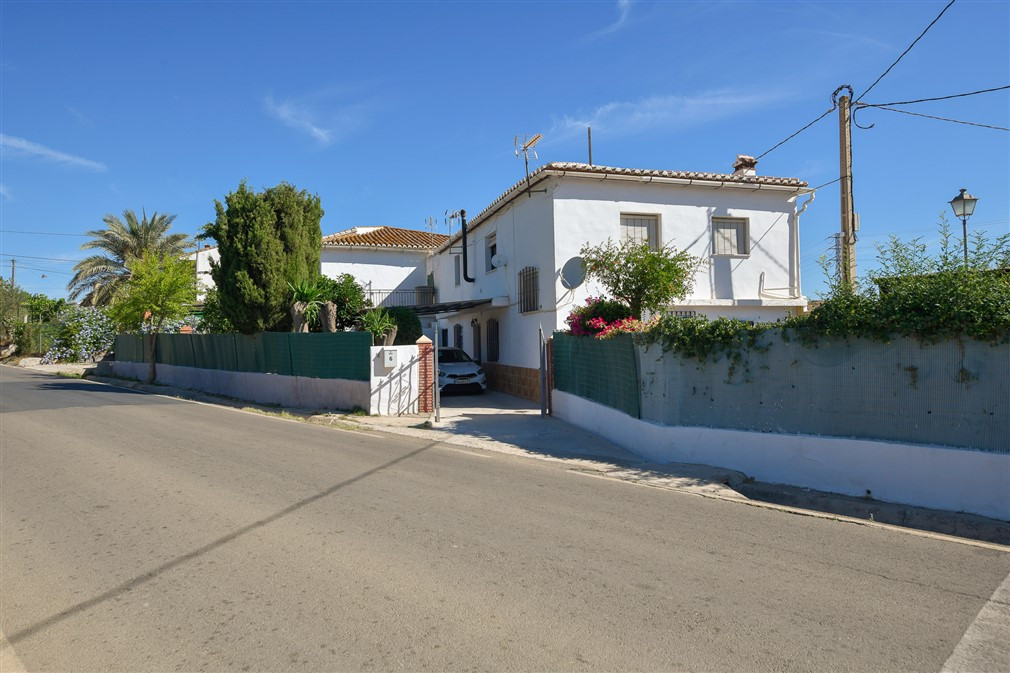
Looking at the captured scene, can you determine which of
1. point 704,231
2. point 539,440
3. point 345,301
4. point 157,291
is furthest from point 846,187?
point 157,291

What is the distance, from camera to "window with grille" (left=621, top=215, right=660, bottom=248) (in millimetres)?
16203

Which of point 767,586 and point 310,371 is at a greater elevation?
point 310,371

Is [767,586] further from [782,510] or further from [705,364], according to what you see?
[705,364]

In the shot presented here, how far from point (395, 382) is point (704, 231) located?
29.1 ft

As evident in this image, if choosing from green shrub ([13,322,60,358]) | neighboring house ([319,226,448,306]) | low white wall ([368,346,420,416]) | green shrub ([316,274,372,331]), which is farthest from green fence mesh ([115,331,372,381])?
green shrub ([13,322,60,358])

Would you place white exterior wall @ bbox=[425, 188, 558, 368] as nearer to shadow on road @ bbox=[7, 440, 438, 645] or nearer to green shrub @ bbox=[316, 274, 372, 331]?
green shrub @ bbox=[316, 274, 372, 331]

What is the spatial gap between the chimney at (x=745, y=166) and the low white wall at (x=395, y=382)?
404 inches

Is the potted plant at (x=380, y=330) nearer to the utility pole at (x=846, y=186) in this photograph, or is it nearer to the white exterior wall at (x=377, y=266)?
the utility pole at (x=846, y=186)

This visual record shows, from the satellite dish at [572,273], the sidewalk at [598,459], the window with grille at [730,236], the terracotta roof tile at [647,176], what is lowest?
the sidewalk at [598,459]

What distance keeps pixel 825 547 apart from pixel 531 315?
37.7ft

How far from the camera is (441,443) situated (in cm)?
1110

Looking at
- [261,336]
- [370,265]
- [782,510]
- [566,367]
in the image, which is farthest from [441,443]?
[370,265]

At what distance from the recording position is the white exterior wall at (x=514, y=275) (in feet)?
51.3

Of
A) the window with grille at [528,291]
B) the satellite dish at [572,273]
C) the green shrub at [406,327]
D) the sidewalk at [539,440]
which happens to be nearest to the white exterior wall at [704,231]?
the satellite dish at [572,273]
